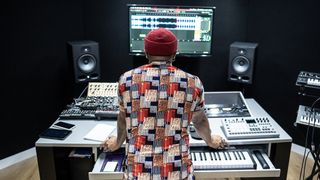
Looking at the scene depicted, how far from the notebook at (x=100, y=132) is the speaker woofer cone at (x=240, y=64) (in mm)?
1213

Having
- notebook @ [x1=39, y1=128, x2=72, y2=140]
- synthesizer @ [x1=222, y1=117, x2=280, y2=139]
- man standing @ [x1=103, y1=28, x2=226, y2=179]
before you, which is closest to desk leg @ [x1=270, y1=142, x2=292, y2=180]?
synthesizer @ [x1=222, y1=117, x2=280, y2=139]

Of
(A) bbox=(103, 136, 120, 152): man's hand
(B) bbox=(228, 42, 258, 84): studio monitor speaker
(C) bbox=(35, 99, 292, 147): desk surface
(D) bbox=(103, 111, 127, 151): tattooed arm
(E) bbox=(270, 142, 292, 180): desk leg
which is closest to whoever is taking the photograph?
(D) bbox=(103, 111, 127, 151): tattooed arm

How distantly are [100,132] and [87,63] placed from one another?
3.06 feet

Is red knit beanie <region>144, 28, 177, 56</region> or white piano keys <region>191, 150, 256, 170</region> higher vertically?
red knit beanie <region>144, 28, 177, 56</region>

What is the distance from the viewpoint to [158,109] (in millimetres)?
1623

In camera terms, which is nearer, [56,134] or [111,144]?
[111,144]

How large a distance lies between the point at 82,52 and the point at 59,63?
1.65ft

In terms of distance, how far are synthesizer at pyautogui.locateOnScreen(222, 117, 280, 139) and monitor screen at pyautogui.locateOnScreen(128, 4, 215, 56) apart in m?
0.85

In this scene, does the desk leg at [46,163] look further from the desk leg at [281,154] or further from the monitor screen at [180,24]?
the desk leg at [281,154]

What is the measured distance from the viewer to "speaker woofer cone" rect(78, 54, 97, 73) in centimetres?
299

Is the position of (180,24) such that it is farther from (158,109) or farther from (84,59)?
(158,109)

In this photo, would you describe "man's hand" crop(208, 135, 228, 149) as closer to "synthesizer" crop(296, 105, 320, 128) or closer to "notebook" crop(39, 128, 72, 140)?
"synthesizer" crop(296, 105, 320, 128)

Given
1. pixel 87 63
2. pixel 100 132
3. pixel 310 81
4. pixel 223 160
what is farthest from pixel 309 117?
pixel 87 63

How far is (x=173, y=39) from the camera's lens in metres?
1.62
